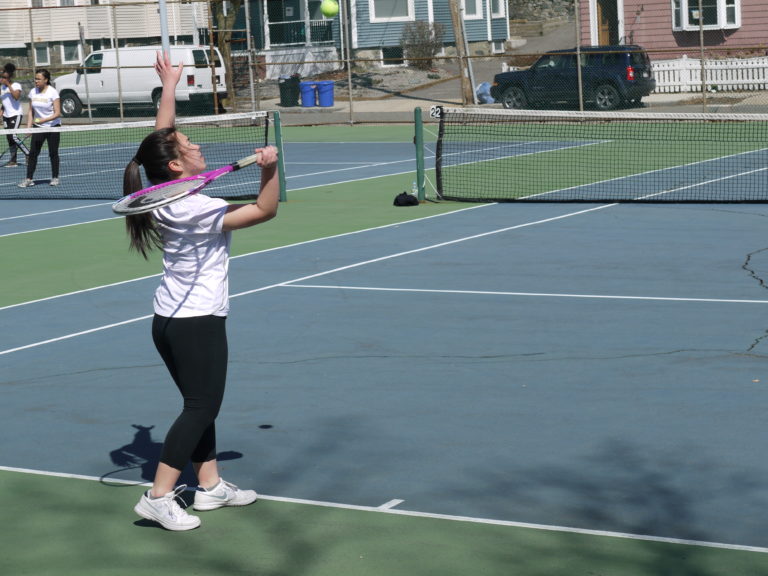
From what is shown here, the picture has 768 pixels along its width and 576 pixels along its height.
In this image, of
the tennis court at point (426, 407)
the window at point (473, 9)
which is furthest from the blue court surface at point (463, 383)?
the window at point (473, 9)

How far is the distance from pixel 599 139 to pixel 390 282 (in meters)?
16.5

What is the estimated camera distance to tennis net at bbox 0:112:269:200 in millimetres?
20031

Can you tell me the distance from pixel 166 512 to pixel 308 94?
37.1m

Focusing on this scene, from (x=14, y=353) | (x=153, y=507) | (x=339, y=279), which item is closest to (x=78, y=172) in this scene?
(x=339, y=279)

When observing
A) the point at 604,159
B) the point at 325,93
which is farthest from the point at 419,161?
the point at 325,93

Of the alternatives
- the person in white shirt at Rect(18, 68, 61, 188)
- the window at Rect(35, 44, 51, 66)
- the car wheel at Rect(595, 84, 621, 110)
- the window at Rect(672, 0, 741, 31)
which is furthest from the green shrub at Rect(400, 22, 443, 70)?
the person in white shirt at Rect(18, 68, 61, 188)

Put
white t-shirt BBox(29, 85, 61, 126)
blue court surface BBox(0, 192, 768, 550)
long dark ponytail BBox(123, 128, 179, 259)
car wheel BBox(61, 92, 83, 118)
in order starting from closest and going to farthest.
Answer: long dark ponytail BBox(123, 128, 179, 259) → blue court surface BBox(0, 192, 768, 550) → white t-shirt BBox(29, 85, 61, 126) → car wheel BBox(61, 92, 83, 118)

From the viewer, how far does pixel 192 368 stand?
548 cm

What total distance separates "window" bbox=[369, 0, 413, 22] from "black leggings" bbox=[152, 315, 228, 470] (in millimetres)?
46395

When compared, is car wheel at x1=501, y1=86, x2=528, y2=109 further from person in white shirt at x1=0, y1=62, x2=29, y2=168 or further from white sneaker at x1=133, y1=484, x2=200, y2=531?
white sneaker at x1=133, y1=484, x2=200, y2=531

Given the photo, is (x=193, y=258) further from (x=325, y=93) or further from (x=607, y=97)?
(x=325, y=93)

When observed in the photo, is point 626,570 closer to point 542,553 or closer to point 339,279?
point 542,553

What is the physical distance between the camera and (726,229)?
14180mm

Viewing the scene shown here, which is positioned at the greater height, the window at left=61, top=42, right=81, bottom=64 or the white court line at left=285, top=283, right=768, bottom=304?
the window at left=61, top=42, right=81, bottom=64
